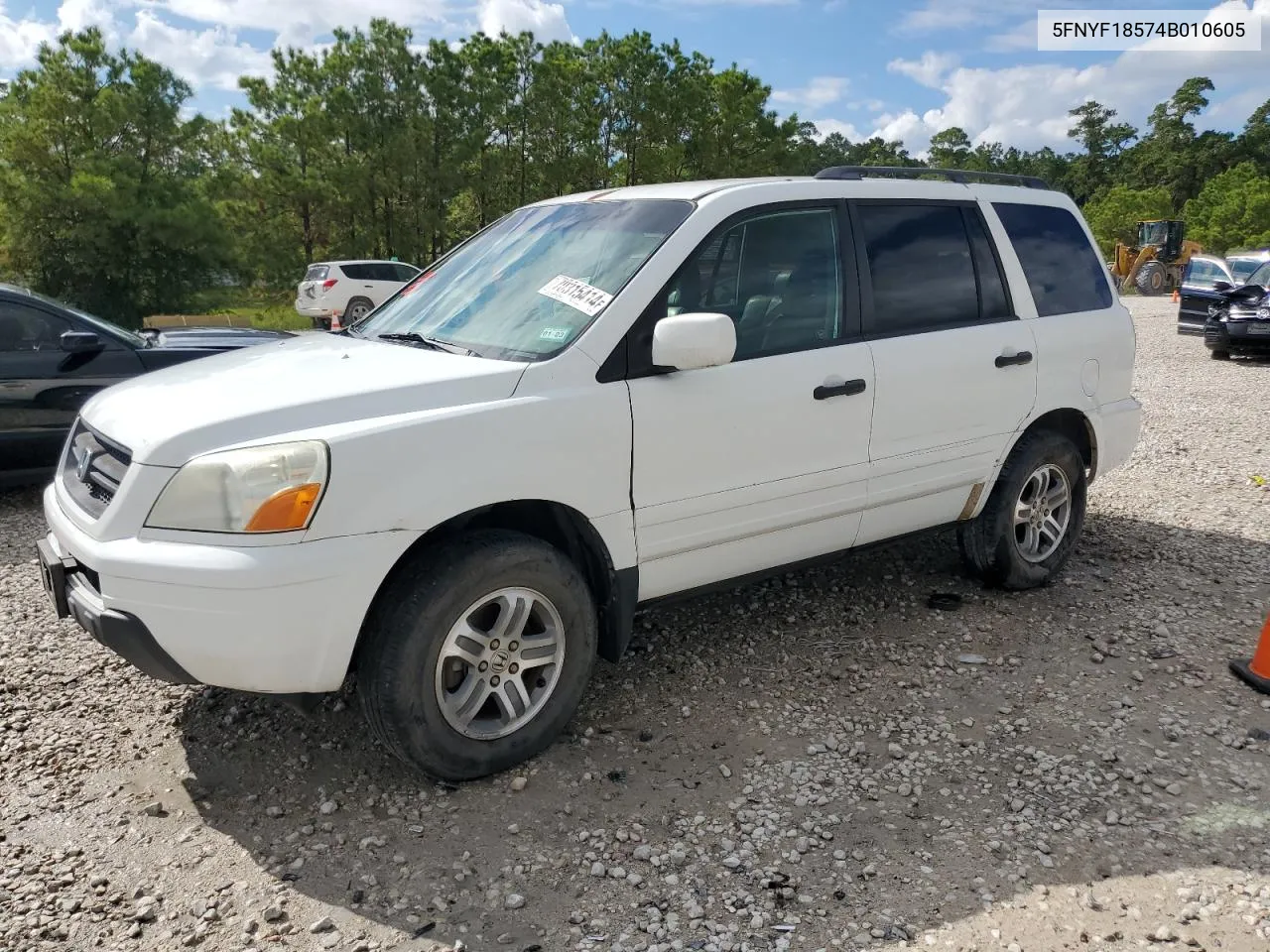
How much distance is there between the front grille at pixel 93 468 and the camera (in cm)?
296

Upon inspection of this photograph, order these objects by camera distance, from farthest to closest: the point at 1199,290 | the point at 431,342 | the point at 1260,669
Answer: the point at 1199,290, the point at 1260,669, the point at 431,342

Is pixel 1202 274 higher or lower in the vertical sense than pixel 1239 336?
higher

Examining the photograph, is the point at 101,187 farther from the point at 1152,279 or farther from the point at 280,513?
the point at 1152,279

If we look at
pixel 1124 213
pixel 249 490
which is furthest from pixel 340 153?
pixel 1124 213

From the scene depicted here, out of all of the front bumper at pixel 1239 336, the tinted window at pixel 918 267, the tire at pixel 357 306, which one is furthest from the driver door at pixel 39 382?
the tire at pixel 357 306

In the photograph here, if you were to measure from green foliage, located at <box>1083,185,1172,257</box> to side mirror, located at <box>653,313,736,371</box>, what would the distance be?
5330 cm

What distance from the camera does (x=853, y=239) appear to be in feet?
13.0

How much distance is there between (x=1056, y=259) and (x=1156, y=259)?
3664 cm

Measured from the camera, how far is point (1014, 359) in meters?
4.40

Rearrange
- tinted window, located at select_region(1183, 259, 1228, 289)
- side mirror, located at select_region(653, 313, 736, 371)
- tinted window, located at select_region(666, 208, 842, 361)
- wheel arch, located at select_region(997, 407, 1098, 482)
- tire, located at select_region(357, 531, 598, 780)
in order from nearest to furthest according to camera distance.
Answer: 1. tire, located at select_region(357, 531, 598, 780)
2. side mirror, located at select_region(653, 313, 736, 371)
3. tinted window, located at select_region(666, 208, 842, 361)
4. wheel arch, located at select_region(997, 407, 1098, 482)
5. tinted window, located at select_region(1183, 259, 1228, 289)

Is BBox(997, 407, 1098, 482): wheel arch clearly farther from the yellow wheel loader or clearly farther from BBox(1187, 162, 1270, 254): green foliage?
BBox(1187, 162, 1270, 254): green foliage

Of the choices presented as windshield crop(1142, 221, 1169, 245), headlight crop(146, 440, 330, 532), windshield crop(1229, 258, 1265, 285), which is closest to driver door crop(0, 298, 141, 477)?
headlight crop(146, 440, 330, 532)

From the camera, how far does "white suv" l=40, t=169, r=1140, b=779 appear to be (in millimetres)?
2719

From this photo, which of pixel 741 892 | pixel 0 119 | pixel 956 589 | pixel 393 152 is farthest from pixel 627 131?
pixel 741 892
